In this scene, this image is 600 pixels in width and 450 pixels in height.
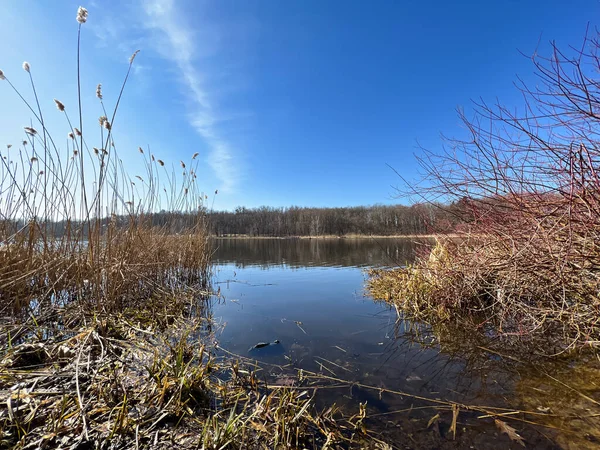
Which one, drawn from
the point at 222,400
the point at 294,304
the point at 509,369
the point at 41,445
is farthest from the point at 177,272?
the point at 509,369

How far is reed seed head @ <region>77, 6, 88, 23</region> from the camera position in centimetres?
228

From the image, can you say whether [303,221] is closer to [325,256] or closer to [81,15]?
[325,256]

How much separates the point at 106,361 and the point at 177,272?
431cm

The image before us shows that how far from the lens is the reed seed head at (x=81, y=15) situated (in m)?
2.28

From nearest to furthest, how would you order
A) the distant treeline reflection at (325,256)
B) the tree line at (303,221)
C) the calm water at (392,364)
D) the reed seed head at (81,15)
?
1. the calm water at (392,364)
2. the reed seed head at (81,15)
3. the distant treeline reflection at (325,256)
4. the tree line at (303,221)

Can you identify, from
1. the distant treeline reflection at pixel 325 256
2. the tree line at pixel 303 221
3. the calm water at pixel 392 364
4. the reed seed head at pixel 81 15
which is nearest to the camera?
the calm water at pixel 392 364

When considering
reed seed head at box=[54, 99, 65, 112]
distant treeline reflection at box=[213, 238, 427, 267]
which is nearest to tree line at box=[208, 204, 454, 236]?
distant treeline reflection at box=[213, 238, 427, 267]

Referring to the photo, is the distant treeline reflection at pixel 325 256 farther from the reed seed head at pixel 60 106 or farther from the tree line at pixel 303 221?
the tree line at pixel 303 221

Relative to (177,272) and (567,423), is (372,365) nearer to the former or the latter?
(567,423)

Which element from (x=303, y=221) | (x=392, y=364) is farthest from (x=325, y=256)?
(x=303, y=221)

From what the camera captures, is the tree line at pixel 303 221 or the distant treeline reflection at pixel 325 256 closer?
the distant treeline reflection at pixel 325 256

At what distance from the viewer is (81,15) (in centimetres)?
230

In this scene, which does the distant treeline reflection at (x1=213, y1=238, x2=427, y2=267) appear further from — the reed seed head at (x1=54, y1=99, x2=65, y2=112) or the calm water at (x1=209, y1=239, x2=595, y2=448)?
the reed seed head at (x1=54, y1=99, x2=65, y2=112)

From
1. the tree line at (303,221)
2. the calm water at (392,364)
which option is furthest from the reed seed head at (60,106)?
the tree line at (303,221)
